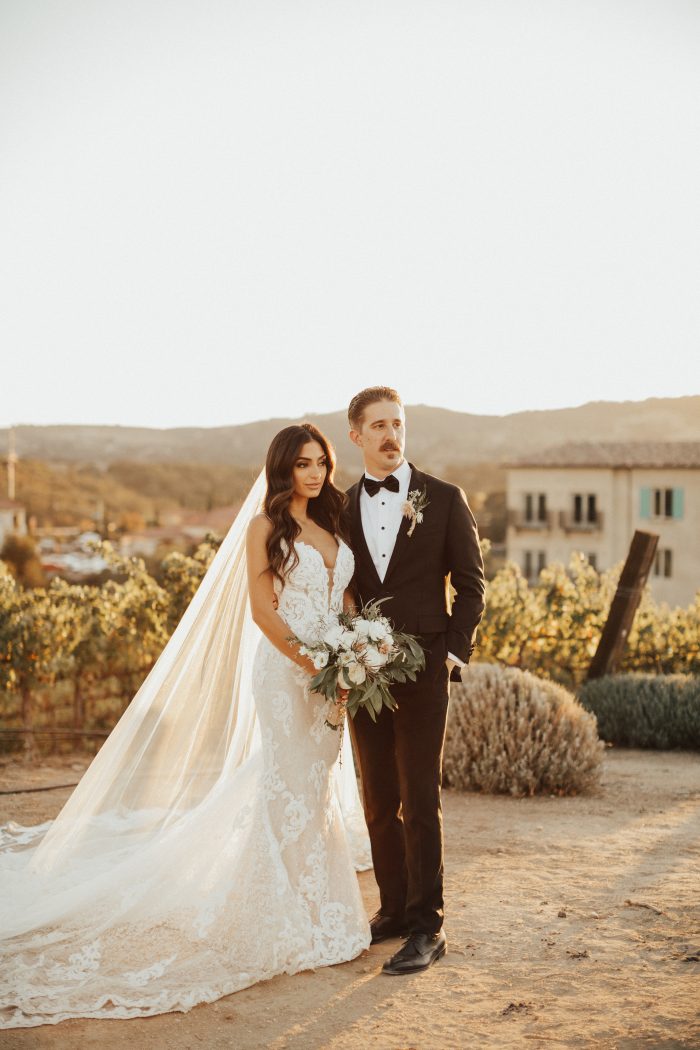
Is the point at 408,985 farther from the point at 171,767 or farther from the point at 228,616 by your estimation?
the point at 228,616

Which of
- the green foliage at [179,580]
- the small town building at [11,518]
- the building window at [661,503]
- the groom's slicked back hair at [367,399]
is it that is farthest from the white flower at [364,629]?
the building window at [661,503]

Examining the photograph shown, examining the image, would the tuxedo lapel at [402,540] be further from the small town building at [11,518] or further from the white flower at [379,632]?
the small town building at [11,518]

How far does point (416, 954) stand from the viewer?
3.94m

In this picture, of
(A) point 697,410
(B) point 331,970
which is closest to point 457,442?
(A) point 697,410

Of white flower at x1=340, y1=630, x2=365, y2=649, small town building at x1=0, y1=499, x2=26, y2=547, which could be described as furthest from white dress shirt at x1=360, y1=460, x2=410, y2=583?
small town building at x1=0, y1=499, x2=26, y2=547

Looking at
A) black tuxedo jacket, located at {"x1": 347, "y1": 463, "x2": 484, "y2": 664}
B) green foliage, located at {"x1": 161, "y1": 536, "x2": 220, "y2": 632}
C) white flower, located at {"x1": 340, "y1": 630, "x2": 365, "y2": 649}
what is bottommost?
green foliage, located at {"x1": 161, "y1": 536, "x2": 220, "y2": 632}

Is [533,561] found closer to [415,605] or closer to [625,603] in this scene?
[625,603]

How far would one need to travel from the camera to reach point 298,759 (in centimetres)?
411

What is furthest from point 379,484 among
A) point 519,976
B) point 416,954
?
point 519,976

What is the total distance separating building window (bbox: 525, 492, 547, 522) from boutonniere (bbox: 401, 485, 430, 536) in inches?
1877

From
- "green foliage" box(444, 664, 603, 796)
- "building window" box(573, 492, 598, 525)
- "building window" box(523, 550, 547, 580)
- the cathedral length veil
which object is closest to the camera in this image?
the cathedral length veil

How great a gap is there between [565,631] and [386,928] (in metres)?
7.51

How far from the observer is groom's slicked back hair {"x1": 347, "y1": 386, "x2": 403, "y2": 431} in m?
4.09

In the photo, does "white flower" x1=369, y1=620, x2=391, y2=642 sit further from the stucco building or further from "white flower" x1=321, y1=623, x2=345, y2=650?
the stucco building
